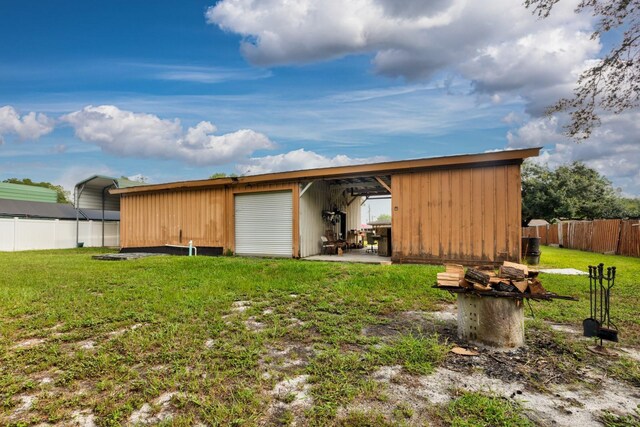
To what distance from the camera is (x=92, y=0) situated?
9.56 metres

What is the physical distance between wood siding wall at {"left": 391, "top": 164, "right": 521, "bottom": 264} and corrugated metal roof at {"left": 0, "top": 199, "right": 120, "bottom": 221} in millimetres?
19676

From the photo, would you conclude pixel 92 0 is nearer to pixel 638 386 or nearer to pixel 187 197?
pixel 187 197

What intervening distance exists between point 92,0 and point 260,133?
9.01 metres

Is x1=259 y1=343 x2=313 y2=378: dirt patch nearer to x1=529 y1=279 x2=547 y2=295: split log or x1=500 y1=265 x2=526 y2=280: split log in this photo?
x1=500 y1=265 x2=526 y2=280: split log

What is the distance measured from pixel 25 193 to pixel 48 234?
33.4 ft

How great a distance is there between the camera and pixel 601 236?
1347 cm

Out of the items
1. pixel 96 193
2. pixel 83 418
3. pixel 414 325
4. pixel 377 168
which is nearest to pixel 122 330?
pixel 83 418

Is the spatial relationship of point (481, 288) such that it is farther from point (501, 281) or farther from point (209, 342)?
point (209, 342)

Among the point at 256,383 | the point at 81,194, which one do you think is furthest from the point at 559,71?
the point at 81,194

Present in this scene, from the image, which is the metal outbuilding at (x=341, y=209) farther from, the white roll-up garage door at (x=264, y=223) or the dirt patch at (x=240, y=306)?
the dirt patch at (x=240, y=306)

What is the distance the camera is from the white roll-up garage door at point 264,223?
1059 centimetres

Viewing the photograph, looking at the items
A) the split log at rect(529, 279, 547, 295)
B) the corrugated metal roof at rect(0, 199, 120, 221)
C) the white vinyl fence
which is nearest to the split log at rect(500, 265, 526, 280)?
the split log at rect(529, 279, 547, 295)

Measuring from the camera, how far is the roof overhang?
7.63 metres

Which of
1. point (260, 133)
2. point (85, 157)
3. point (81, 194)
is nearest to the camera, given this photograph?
point (81, 194)
